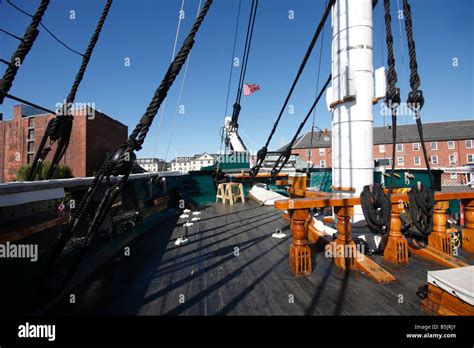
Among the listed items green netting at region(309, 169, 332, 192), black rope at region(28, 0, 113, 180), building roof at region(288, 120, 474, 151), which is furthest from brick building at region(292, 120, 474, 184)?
black rope at region(28, 0, 113, 180)

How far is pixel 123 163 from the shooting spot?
6.05ft

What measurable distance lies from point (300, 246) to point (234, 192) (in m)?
6.99

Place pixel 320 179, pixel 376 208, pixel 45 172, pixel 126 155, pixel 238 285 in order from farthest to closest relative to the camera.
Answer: pixel 45 172, pixel 320 179, pixel 376 208, pixel 238 285, pixel 126 155

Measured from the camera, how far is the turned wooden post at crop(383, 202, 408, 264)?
2.90m

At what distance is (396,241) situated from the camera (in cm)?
294

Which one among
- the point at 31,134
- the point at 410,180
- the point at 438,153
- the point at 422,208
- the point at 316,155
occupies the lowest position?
A: the point at 422,208

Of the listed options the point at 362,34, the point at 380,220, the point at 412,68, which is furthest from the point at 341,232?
the point at 362,34

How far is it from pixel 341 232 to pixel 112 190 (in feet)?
8.12

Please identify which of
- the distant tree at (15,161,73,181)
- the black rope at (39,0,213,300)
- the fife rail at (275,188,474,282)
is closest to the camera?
the black rope at (39,0,213,300)

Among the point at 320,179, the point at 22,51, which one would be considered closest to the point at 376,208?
the point at 22,51

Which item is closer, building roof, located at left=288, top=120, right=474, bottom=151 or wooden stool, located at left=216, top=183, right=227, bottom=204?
wooden stool, located at left=216, top=183, right=227, bottom=204

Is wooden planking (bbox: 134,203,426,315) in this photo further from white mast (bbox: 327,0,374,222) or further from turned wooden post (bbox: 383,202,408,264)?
white mast (bbox: 327,0,374,222)

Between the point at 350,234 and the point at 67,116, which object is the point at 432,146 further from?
the point at 67,116

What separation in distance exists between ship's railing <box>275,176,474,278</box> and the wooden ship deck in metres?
0.13
